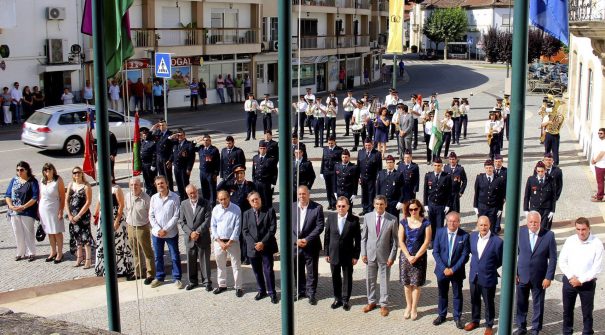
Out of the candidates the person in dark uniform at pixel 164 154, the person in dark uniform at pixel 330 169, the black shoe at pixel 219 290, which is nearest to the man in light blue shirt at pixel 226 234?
the black shoe at pixel 219 290

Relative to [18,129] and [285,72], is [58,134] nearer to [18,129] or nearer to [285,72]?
[18,129]

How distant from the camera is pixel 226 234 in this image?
11438mm

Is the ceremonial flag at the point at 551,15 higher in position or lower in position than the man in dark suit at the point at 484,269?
higher

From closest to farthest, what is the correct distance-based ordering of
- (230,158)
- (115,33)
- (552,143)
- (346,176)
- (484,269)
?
(115,33)
(484,269)
(346,176)
(230,158)
(552,143)

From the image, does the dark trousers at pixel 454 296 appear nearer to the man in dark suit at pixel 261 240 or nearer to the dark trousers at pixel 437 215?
the man in dark suit at pixel 261 240

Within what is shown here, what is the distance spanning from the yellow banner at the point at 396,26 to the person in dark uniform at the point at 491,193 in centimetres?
1373

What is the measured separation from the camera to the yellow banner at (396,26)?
27.2m

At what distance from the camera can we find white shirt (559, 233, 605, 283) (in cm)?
955

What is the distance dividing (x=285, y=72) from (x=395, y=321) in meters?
5.20

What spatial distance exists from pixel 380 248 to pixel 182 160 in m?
7.45

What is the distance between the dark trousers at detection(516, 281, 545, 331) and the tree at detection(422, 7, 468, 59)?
7822 centimetres

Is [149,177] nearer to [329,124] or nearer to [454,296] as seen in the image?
[329,124]

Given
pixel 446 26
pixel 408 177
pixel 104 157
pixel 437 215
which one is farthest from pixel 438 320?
pixel 446 26

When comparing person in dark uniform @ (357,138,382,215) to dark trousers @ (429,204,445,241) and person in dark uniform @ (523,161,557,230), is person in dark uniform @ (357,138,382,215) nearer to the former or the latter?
dark trousers @ (429,204,445,241)
